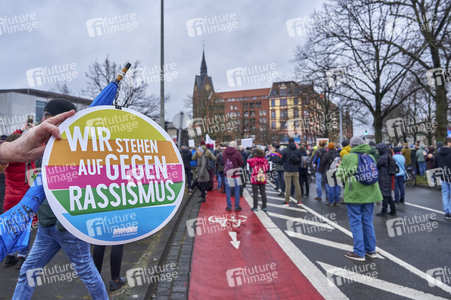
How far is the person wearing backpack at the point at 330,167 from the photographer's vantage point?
9.04 meters

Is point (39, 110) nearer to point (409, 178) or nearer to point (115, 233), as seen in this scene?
point (409, 178)

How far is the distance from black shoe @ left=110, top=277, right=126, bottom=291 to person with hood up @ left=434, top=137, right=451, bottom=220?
7311 mm

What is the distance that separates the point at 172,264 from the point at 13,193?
2.39m

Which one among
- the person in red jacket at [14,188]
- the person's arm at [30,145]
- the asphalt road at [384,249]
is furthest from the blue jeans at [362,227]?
the person in red jacket at [14,188]

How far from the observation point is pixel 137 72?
2420 centimetres

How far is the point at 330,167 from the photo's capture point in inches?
370

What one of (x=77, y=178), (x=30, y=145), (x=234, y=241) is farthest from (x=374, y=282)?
(x=30, y=145)

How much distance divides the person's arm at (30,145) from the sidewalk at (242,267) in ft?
8.07

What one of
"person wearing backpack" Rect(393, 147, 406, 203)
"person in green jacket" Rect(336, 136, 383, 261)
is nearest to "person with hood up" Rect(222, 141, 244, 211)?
"person in green jacket" Rect(336, 136, 383, 261)

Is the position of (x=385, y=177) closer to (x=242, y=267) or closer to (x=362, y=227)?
(x=362, y=227)

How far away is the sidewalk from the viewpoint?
355 cm

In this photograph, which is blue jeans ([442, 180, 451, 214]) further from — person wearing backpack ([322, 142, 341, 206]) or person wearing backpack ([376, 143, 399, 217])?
person wearing backpack ([322, 142, 341, 206])

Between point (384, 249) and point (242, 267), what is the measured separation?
254 cm

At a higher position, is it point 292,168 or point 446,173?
point 292,168
